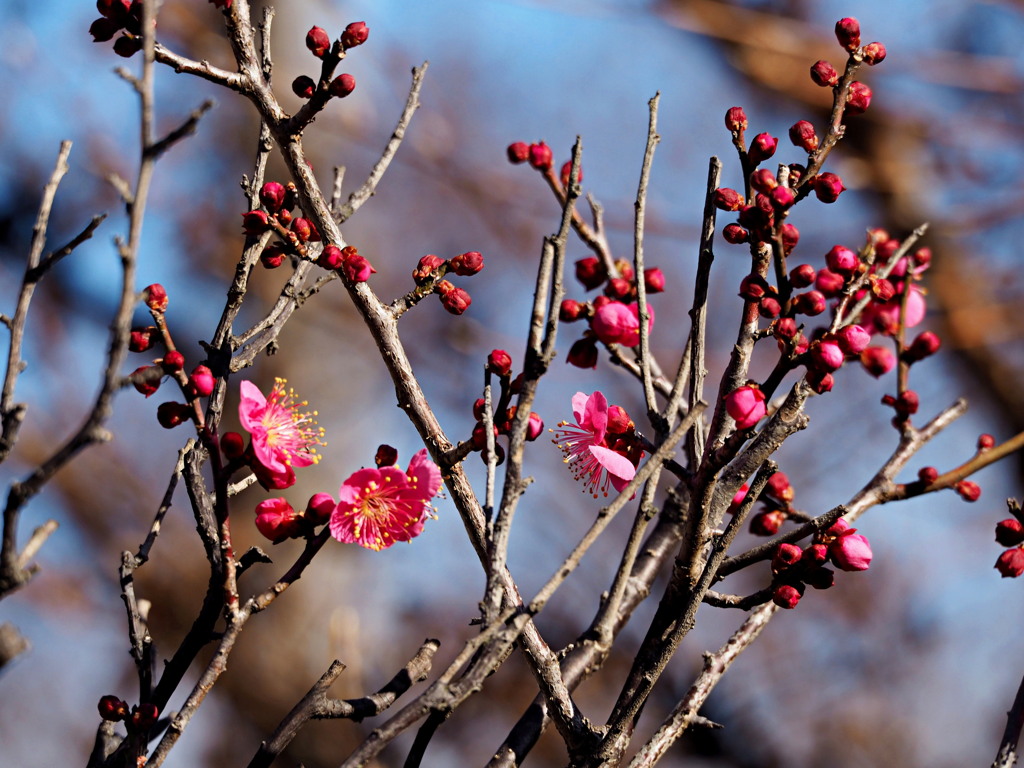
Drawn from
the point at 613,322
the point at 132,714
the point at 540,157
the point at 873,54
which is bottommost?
the point at 132,714

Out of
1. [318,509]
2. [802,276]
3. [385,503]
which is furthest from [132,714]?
[802,276]

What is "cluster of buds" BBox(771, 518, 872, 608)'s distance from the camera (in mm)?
1184

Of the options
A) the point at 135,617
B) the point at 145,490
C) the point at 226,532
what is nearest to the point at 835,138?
the point at 226,532

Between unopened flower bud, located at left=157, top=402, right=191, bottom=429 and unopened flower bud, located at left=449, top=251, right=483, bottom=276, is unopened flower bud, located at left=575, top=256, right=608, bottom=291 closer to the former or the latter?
unopened flower bud, located at left=449, top=251, right=483, bottom=276

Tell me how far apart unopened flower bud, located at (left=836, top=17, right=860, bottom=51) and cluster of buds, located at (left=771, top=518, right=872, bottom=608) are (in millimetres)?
750

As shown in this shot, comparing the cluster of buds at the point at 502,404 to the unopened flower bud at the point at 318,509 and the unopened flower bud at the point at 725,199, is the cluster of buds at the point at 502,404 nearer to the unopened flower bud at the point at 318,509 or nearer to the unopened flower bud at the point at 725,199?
the unopened flower bud at the point at 318,509

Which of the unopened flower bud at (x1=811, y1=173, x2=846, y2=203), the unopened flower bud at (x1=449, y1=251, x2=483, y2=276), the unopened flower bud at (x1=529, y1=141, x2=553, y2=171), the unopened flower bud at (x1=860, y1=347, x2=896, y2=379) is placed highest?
the unopened flower bud at (x1=529, y1=141, x2=553, y2=171)

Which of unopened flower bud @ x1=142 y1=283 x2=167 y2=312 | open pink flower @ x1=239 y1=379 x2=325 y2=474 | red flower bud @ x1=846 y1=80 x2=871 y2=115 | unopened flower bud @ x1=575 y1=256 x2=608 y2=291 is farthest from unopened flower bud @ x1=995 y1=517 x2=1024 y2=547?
unopened flower bud @ x1=142 y1=283 x2=167 y2=312

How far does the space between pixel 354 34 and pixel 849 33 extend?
0.78 m

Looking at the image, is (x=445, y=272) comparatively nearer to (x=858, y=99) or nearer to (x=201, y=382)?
(x=201, y=382)

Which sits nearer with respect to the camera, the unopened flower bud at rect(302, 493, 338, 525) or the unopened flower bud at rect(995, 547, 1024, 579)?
the unopened flower bud at rect(302, 493, 338, 525)

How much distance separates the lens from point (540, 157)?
5.38 ft

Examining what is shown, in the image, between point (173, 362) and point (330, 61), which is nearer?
point (173, 362)

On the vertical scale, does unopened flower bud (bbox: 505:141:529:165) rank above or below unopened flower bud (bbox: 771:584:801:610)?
above
